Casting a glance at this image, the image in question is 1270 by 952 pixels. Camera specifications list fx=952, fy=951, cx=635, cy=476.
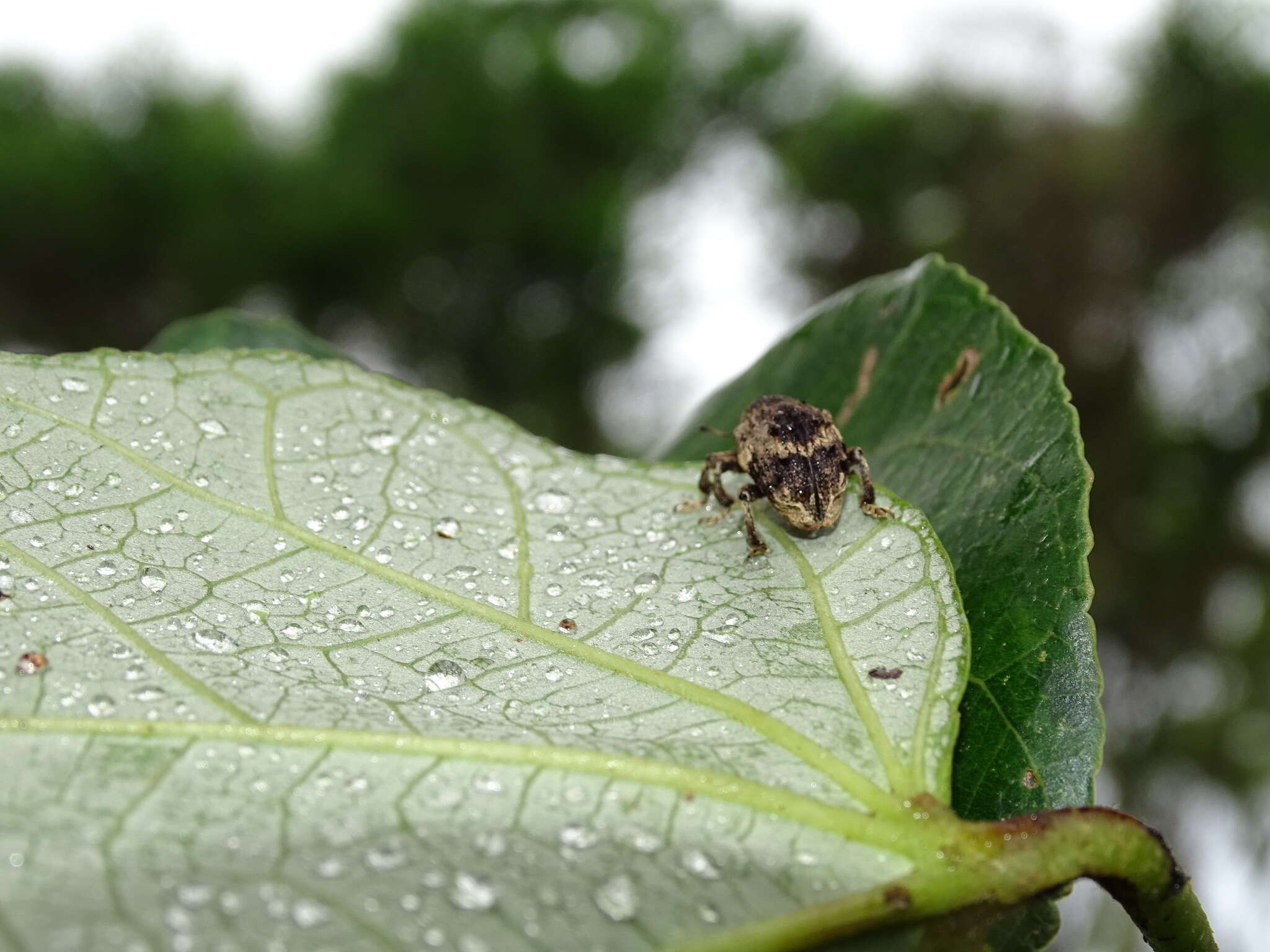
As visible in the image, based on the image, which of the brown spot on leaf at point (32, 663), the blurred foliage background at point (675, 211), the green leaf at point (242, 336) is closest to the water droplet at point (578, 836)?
the brown spot on leaf at point (32, 663)

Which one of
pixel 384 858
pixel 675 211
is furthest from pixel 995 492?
pixel 675 211

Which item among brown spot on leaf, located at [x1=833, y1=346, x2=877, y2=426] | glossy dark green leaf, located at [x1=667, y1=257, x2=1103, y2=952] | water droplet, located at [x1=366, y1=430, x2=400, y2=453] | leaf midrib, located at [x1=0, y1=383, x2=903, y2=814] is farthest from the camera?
brown spot on leaf, located at [x1=833, y1=346, x2=877, y2=426]

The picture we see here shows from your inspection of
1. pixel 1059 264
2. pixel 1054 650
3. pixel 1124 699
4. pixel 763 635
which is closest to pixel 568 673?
pixel 763 635

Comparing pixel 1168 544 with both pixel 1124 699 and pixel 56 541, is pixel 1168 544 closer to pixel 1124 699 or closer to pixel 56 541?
pixel 1124 699

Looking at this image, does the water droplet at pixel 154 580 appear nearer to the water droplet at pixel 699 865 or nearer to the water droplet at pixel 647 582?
the water droplet at pixel 647 582

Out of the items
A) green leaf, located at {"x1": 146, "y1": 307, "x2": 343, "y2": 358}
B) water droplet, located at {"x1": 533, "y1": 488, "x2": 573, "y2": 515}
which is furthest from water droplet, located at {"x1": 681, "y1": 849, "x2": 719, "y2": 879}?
green leaf, located at {"x1": 146, "y1": 307, "x2": 343, "y2": 358}

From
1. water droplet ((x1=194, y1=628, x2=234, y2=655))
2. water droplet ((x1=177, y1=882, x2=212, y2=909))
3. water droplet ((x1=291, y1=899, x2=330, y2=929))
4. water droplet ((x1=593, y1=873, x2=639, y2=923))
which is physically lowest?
water droplet ((x1=177, y1=882, x2=212, y2=909))

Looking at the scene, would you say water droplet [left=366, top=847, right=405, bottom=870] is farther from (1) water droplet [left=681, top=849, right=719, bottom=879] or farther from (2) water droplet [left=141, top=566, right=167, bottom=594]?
(2) water droplet [left=141, top=566, right=167, bottom=594]
